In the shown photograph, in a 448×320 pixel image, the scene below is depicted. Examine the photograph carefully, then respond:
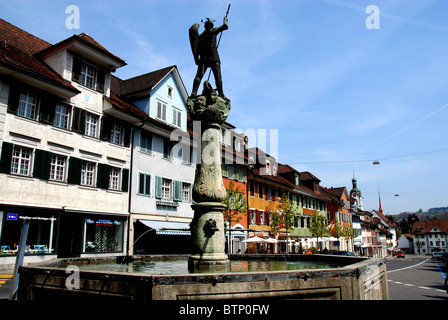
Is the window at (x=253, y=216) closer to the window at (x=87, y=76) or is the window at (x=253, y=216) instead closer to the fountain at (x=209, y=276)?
the window at (x=87, y=76)

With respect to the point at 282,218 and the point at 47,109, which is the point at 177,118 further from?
the point at 282,218

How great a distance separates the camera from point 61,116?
20.6 m

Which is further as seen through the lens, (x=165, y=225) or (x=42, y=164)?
(x=165, y=225)

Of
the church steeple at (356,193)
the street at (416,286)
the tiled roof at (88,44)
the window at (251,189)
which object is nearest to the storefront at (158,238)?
the tiled roof at (88,44)

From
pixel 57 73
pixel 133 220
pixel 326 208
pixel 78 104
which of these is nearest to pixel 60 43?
pixel 57 73

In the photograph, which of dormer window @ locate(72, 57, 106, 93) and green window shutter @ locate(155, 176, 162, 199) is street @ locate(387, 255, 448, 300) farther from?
dormer window @ locate(72, 57, 106, 93)

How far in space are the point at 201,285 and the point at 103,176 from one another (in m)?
19.3

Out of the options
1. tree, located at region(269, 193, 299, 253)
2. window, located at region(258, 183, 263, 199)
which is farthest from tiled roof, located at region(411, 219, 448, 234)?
window, located at region(258, 183, 263, 199)

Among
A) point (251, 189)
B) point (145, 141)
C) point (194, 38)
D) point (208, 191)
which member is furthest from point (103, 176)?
point (251, 189)

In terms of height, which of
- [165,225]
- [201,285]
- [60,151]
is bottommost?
[201,285]

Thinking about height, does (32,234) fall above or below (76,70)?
below
